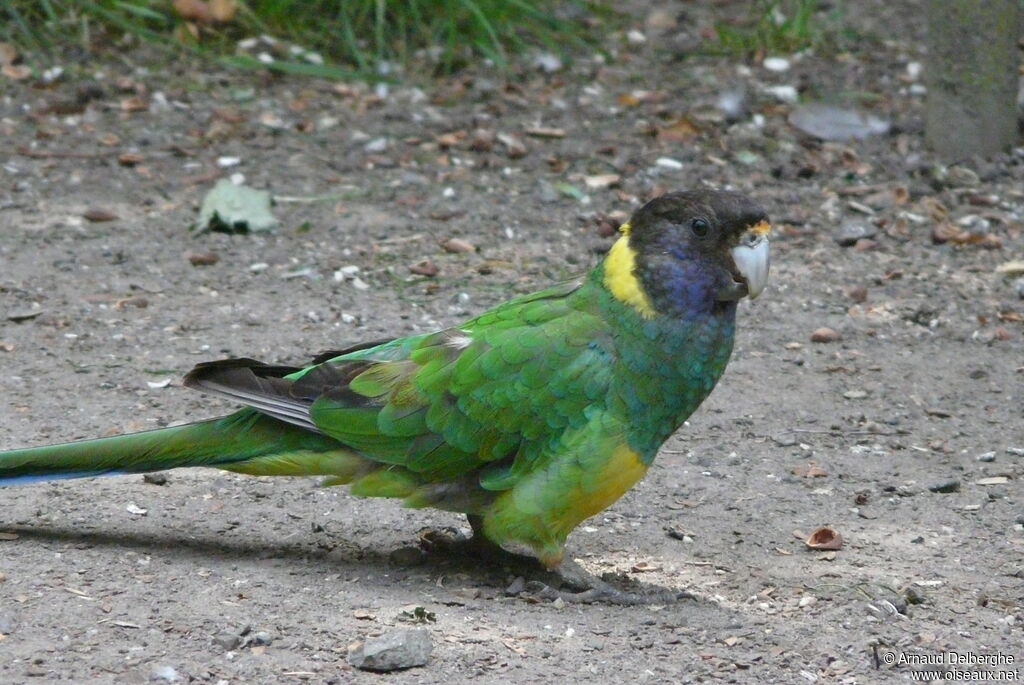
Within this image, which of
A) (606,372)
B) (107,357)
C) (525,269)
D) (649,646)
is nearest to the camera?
(649,646)

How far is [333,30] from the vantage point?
837cm

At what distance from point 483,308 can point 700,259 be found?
2157 millimetres

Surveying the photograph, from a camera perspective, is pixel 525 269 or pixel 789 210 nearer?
pixel 525 269

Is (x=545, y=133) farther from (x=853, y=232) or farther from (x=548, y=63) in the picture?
(x=853, y=232)

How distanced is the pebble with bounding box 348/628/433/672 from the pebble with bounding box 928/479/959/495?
1954mm

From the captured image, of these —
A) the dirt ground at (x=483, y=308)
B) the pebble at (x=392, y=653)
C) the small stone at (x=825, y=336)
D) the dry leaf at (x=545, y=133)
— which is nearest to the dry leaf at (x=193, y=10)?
the dirt ground at (x=483, y=308)

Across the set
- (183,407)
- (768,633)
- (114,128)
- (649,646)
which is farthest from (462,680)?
(114,128)

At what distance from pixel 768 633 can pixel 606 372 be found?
2.60ft

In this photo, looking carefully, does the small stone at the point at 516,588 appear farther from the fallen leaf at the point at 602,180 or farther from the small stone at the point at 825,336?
the fallen leaf at the point at 602,180

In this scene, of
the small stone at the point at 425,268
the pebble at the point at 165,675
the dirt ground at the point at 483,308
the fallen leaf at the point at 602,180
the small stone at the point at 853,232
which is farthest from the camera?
the fallen leaf at the point at 602,180

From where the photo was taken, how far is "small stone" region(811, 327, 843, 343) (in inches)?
224

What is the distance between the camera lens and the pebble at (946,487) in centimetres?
447

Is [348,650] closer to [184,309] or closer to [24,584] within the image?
[24,584]

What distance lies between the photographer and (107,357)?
5289 mm
